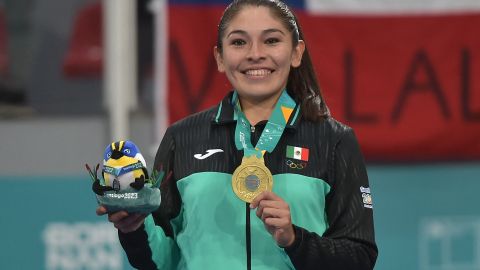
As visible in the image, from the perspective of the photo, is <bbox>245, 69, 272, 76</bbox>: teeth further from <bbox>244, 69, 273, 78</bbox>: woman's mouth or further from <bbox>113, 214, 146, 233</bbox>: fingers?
<bbox>113, 214, 146, 233</bbox>: fingers

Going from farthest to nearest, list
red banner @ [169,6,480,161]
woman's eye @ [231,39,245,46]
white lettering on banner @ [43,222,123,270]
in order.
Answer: red banner @ [169,6,480,161] → white lettering on banner @ [43,222,123,270] → woman's eye @ [231,39,245,46]

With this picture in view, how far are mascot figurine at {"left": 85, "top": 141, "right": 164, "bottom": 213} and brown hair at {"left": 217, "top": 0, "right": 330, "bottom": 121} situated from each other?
34 cm

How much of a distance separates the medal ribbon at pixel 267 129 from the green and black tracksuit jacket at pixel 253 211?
0.02m

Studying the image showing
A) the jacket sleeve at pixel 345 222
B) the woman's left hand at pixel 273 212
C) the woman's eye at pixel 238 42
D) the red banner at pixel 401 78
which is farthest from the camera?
the red banner at pixel 401 78

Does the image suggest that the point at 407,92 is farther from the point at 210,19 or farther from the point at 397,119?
the point at 210,19

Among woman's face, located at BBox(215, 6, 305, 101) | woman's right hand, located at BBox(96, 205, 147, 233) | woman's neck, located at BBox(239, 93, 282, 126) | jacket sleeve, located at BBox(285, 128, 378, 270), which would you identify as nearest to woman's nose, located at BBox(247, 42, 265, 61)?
woman's face, located at BBox(215, 6, 305, 101)

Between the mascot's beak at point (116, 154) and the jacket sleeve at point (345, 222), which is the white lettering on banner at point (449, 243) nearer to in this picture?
the jacket sleeve at point (345, 222)

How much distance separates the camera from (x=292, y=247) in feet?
6.06

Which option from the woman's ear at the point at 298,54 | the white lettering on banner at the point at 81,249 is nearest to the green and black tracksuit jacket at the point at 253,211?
the woman's ear at the point at 298,54

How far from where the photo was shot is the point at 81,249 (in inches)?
175

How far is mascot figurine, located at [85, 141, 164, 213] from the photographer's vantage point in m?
1.80

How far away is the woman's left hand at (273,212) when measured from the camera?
1772 mm

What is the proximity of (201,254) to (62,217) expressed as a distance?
8.52 ft

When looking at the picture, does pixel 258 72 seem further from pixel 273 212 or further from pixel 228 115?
pixel 273 212
